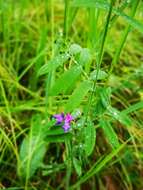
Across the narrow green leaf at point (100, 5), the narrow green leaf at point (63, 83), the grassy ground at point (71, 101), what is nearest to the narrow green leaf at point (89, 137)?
the grassy ground at point (71, 101)

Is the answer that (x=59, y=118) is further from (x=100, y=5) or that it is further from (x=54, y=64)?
(x=100, y=5)

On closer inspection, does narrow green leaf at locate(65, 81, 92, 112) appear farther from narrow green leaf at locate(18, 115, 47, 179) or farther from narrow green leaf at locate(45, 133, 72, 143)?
narrow green leaf at locate(18, 115, 47, 179)

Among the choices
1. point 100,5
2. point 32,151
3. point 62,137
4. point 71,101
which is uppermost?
point 100,5

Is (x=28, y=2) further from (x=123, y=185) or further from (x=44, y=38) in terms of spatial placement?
(x=123, y=185)

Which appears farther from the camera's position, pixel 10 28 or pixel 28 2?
pixel 28 2

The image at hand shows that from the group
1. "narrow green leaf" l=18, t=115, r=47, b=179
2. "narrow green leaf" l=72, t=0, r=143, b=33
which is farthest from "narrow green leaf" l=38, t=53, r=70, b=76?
"narrow green leaf" l=18, t=115, r=47, b=179

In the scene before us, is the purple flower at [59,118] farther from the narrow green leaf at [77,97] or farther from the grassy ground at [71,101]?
the narrow green leaf at [77,97]

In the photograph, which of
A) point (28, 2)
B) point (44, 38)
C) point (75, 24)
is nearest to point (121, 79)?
point (44, 38)

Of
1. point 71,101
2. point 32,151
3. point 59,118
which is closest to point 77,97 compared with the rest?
point 71,101
